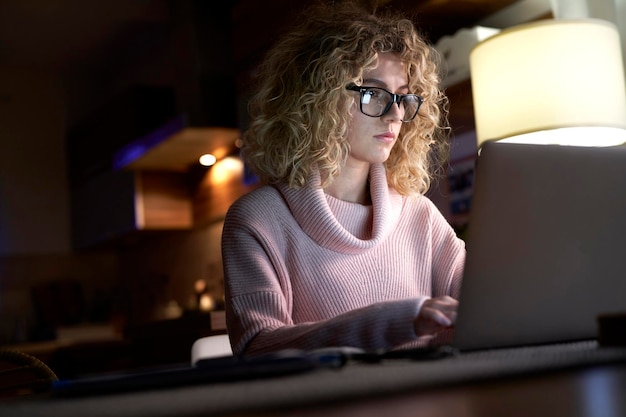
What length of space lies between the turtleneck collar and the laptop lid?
2.43 feet

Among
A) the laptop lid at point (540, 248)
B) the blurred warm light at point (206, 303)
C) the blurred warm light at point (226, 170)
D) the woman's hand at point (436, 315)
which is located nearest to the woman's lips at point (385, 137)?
the woman's hand at point (436, 315)

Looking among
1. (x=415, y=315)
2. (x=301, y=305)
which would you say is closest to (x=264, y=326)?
(x=301, y=305)

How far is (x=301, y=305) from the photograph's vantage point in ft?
5.82

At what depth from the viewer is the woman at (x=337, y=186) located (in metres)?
1.74

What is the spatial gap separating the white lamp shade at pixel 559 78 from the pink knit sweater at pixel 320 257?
1.41 ft

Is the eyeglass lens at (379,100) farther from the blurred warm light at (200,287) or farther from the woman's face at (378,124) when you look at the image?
the blurred warm light at (200,287)

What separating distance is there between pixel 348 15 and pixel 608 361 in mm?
1414

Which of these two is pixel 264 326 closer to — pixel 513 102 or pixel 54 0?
pixel 513 102

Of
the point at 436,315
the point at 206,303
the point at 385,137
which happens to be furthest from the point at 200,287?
the point at 436,315

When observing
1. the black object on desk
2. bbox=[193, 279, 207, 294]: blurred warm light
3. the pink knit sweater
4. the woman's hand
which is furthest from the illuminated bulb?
the black object on desk

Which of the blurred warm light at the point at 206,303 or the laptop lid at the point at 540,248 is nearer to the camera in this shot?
the laptop lid at the point at 540,248

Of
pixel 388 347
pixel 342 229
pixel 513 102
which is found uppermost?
pixel 513 102

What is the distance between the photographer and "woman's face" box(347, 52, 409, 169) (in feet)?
6.16

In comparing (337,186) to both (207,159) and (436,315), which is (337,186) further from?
(207,159)
